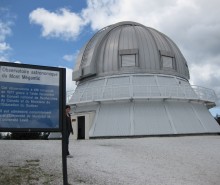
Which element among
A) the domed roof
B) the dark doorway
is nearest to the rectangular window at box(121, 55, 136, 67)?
the domed roof

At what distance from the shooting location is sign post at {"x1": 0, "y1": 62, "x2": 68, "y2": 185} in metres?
7.48

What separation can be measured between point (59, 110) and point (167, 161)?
20.5ft

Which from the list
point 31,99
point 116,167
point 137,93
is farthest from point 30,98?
point 137,93

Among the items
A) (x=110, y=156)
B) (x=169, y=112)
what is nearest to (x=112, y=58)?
(x=169, y=112)

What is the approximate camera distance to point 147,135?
80.0ft

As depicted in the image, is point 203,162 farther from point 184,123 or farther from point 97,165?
point 184,123

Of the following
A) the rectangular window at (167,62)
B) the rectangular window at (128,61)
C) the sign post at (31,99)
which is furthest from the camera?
the rectangular window at (167,62)

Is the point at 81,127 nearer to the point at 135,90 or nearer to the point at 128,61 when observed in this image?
the point at 135,90

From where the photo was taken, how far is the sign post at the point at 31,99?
7.48 meters

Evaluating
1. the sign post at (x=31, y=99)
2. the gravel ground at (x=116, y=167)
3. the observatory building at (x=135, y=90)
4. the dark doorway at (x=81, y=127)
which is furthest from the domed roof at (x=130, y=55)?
the sign post at (x=31, y=99)

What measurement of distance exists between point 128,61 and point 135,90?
119 inches

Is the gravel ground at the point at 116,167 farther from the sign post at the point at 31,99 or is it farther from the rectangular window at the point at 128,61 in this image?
the rectangular window at the point at 128,61

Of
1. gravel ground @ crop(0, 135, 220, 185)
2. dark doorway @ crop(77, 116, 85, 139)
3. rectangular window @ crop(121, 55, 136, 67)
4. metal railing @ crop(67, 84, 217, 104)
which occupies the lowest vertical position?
gravel ground @ crop(0, 135, 220, 185)

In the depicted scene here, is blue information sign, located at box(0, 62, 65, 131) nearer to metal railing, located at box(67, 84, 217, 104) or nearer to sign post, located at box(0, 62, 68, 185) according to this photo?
sign post, located at box(0, 62, 68, 185)
